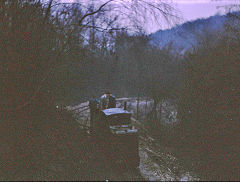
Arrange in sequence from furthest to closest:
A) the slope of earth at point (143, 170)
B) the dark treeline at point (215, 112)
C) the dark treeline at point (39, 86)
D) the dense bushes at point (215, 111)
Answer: the dense bushes at point (215, 111), the dark treeline at point (215, 112), the slope of earth at point (143, 170), the dark treeline at point (39, 86)

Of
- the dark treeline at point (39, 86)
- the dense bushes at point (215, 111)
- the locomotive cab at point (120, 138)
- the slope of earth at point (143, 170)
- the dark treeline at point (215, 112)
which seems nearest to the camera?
the dark treeline at point (39, 86)

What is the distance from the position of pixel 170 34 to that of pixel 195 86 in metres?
9.48

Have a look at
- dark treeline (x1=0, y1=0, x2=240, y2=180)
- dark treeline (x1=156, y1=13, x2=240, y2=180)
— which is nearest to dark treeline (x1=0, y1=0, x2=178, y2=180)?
dark treeline (x1=0, y1=0, x2=240, y2=180)

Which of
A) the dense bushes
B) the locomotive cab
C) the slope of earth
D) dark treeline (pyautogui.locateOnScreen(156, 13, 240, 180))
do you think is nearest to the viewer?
the slope of earth

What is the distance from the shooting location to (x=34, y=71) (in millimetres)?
6805

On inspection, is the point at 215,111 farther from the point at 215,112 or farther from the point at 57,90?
the point at 57,90

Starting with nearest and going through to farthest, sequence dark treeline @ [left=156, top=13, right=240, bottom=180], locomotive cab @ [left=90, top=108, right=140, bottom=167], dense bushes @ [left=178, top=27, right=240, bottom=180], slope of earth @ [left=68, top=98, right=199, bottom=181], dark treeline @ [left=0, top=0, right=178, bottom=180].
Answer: dark treeline @ [left=0, top=0, right=178, bottom=180], slope of earth @ [left=68, top=98, right=199, bottom=181], locomotive cab @ [left=90, top=108, right=140, bottom=167], dark treeline @ [left=156, top=13, right=240, bottom=180], dense bushes @ [left=178, top=27, right=240, bottom=180]

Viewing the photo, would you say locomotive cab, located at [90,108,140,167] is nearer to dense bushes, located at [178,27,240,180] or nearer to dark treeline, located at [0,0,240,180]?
dark treeline, located at [0,0,240,180]

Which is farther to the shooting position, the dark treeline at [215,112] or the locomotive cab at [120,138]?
the dark treeline at [215,112]

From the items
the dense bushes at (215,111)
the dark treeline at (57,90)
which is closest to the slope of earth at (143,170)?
the dark treeline at (57,90)

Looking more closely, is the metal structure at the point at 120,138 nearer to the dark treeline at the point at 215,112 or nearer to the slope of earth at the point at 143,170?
the slope of earth at the point at 143,170

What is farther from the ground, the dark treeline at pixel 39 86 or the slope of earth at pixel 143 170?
the dark treeline at pixel 39 86

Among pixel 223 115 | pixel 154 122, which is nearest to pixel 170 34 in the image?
pixel 223 115

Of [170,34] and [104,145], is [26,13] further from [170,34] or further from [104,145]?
[104,145]
